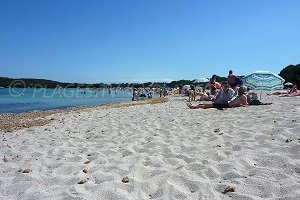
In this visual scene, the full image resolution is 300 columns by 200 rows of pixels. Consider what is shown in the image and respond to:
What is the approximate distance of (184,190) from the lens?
3941 millimetres

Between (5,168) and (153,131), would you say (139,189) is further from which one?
(153,131)

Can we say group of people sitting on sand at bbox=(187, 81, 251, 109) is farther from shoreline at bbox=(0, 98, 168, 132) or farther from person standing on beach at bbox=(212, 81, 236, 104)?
shoreline at bbox=(0, 98, 168, 132)

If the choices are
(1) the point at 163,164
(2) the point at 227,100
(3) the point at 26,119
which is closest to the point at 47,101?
(3) the point at 26,119

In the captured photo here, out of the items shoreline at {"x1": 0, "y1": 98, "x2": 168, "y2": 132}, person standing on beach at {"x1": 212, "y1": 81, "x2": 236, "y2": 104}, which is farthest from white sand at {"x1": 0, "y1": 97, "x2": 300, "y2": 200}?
person standing on beach at {"x1": 212, "y1": 81, "x2": 236, "y2": 104}

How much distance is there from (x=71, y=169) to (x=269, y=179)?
8.73 ft

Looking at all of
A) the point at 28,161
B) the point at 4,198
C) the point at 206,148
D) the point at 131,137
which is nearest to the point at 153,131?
the point at 131,137

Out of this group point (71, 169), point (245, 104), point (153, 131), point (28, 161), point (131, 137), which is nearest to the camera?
point (71, 169)

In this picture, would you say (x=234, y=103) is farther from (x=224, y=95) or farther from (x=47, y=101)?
(x=47, y=101)

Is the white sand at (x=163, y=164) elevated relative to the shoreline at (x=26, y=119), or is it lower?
elevated

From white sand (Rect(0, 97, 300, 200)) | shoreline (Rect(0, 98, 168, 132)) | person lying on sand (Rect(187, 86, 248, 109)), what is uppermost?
person lying on sand (Rect(187, 86, 248, 109))

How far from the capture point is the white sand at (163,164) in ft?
12.9

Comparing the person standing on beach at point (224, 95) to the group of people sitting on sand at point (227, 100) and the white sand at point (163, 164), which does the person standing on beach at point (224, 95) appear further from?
the white sand at point (163, 164)

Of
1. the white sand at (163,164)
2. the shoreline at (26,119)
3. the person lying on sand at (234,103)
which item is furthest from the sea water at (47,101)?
the white sand at (163,164)

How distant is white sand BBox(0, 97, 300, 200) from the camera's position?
3.93 metres
